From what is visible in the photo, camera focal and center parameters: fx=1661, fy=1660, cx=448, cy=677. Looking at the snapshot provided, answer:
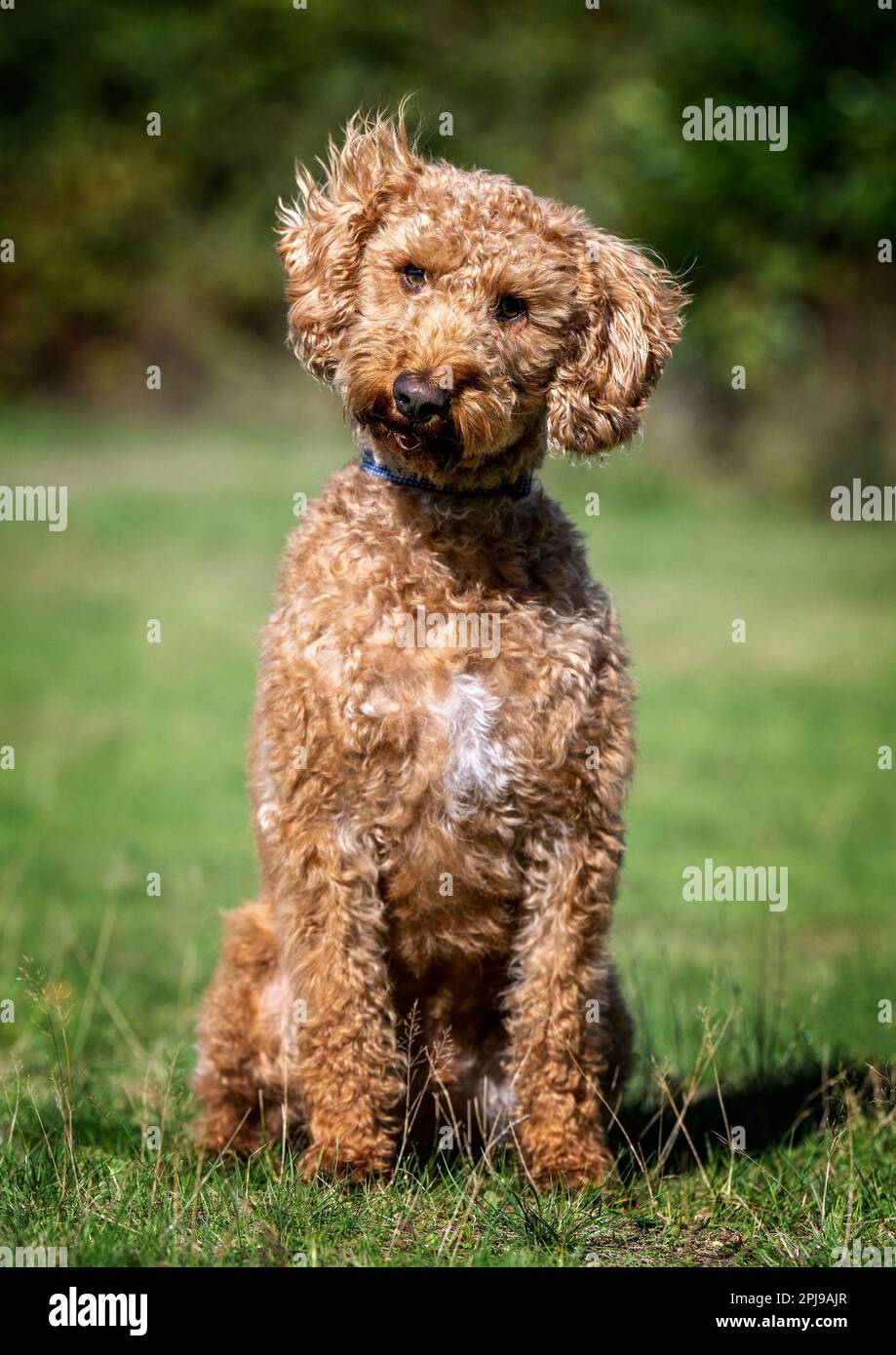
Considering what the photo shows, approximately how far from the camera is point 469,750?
4.03 metres

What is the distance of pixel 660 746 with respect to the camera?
461 inches

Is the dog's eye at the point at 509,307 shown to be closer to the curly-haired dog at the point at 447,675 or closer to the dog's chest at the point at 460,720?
the curly-haired dog at the point at 447,675

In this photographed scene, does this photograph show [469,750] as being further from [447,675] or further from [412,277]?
[412,277]

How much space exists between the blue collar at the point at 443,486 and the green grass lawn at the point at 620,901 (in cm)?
77

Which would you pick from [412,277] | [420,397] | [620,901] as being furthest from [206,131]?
[420,397]

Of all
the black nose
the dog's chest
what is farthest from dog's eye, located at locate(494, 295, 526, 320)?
the dog's chest

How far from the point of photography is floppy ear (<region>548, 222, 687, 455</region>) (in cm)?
411

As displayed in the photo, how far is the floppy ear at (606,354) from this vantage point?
4.11 metres

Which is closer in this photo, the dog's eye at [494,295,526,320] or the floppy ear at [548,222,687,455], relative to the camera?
the dog's eye at [494,295,526,320]

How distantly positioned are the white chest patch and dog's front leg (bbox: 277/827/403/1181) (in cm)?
29

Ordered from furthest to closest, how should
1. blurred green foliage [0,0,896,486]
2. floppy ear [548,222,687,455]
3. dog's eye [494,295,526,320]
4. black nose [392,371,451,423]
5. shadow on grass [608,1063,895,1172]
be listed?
blurred green foliage [0,0,896,486] < shadow on grass [608,1063,895,1172] < floppy ear [548,222,687,455] < dog's eye [494,295,526,320] < black nose [392,371,451,423]

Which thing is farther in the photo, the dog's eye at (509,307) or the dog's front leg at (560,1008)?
the dog's front leg at (560,1008)

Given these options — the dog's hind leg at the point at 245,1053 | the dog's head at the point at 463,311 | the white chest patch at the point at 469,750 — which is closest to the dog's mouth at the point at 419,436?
the dog's head at the point at 463,311

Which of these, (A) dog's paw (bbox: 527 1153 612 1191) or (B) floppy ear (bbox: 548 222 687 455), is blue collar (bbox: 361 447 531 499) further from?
(A) dog's paw (bbox: 527 1153 612 1191)
